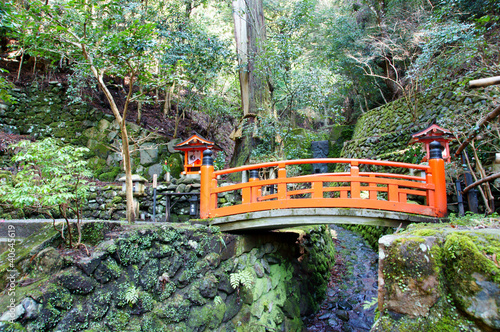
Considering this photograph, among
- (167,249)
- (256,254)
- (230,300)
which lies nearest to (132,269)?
(167,249)

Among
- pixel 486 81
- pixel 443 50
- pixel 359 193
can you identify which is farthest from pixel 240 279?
pixel 443 50

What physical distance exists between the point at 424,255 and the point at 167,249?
3461 mm

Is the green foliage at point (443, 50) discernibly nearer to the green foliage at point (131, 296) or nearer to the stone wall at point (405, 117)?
the stone wall at point (405, 117)

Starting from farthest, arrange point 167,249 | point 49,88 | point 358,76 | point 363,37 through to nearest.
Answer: point 358,76 → point 363,37 → point 49,88 → point 167,249

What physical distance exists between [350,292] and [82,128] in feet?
37.5

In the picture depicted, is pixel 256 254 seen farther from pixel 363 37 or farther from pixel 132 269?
pixel 363 37

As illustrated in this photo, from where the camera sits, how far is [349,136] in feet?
51.2

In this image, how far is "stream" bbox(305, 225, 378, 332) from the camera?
19.7 feet

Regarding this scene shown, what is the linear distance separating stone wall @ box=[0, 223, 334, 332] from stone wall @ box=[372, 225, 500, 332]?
8.73 feet

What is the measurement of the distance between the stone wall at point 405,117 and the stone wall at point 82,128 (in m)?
7.94

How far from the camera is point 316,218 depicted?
16.1 ft

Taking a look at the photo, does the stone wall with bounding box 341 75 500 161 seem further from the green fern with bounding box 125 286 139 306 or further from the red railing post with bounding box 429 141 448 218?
the green fern with bounding box 125 286 139 306

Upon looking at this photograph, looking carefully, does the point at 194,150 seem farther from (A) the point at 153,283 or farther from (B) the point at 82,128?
(B) the point at 82,128

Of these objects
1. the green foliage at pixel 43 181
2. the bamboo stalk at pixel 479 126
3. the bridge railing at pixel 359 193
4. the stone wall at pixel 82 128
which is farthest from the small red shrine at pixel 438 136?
the stone wall at pixel 82 128
